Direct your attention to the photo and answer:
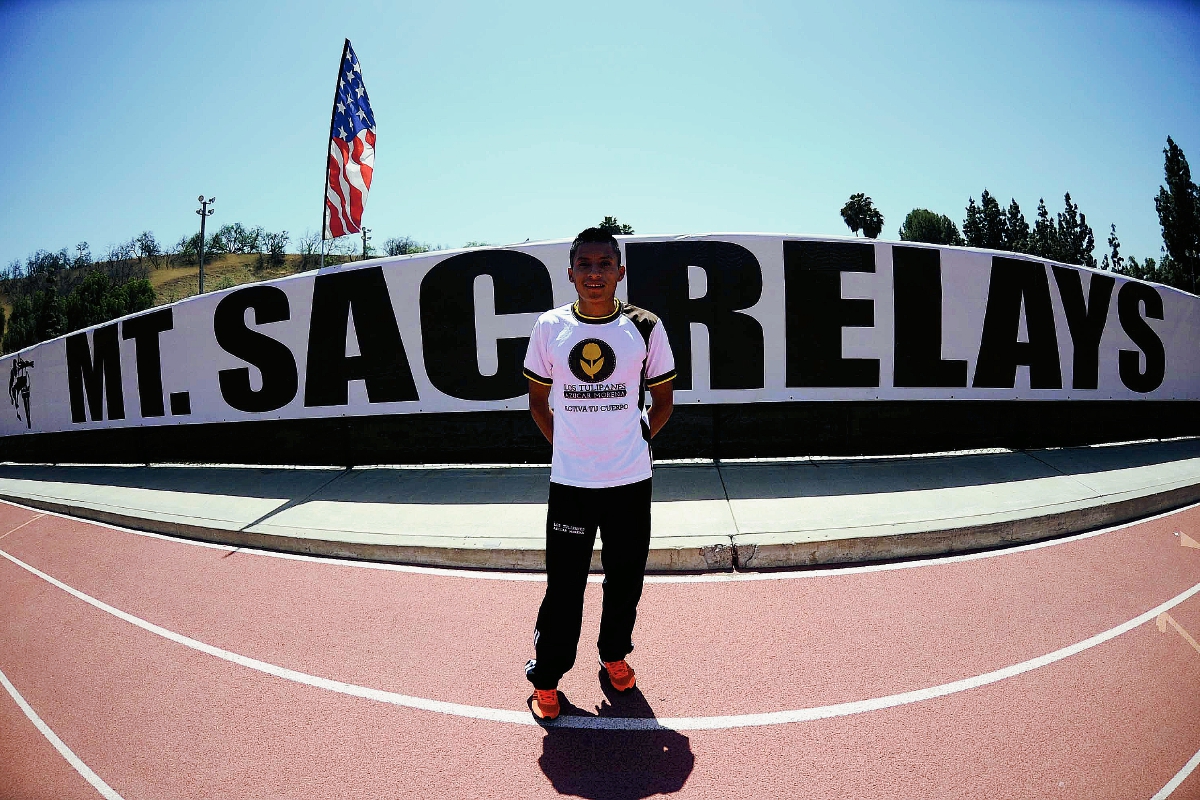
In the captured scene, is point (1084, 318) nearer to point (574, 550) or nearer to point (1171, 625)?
point (1171, 625)

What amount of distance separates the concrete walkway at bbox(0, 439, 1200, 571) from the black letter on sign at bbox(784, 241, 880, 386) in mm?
1242

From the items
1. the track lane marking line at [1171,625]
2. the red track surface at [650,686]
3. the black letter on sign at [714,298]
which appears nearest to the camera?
the red track surface at [650,686]

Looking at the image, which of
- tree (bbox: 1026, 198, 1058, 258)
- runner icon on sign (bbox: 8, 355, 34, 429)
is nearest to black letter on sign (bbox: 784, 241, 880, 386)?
runner icon on sign (bbox: 8, 355, 34, 429)

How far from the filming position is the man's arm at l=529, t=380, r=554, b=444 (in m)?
3.05

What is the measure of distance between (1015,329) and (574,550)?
27.7 feet

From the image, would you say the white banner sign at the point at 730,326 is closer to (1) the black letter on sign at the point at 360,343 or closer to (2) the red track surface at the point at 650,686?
(1) the black letter on sign at the point at 360,343

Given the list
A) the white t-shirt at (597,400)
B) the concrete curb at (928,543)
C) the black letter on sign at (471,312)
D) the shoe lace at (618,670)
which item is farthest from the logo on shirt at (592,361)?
the black letter on sign at (471,312)

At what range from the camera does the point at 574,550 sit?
2793mm

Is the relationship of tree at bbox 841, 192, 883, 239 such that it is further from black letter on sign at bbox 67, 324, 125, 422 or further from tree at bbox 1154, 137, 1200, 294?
black letter on sign at bbox 67, 324, 125, 422

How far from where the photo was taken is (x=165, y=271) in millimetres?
105750

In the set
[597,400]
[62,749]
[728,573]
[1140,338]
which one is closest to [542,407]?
[597,400]

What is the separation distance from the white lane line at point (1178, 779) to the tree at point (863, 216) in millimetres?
85694

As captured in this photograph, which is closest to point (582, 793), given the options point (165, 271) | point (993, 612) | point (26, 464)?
point (993, 612)

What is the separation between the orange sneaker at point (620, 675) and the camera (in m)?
3.06
